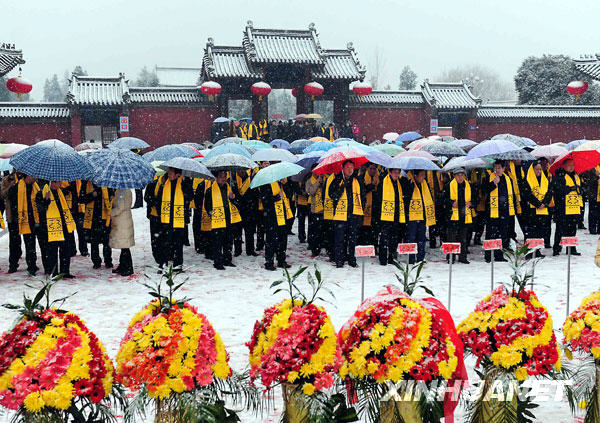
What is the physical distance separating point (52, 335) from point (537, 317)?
2.56 metres

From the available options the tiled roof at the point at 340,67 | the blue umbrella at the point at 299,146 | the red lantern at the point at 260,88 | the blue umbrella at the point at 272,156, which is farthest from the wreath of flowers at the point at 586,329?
the tiled roof at the point at 340,67

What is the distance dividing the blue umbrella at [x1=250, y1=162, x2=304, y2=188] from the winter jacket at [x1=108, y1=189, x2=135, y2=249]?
5.80 feet

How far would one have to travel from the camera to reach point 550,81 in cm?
3291

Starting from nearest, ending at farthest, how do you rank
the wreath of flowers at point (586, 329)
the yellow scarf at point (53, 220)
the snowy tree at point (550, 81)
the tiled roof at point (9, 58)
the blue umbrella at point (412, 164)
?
the wreath of flowers at point (586, 329) → the yellow scarf at point (53, 220) → the blue umbrella at point (412, 164) → the tiled roof at point (9, 58) → the snowy tree at point (550, 81)

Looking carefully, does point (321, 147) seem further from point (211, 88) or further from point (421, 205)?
point (211, 88)

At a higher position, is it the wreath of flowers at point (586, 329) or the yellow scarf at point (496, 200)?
the yellow scarf at point (496, 200)

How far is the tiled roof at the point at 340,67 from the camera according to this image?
2672 cm

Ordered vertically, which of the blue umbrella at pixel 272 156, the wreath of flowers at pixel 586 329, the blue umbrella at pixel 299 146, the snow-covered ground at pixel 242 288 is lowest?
the snow-covered ground at pixel 242 288

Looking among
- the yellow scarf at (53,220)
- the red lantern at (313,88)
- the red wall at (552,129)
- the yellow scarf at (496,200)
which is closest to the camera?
the yellow scarf at (53,220)

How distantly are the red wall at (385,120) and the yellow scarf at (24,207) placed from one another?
19.9 metres

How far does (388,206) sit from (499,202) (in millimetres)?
1744

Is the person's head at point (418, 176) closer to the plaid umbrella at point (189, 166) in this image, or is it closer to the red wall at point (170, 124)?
the plaid umbrella at point (189, 166)

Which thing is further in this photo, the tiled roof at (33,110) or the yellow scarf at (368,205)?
the tiled roof at (33,110)

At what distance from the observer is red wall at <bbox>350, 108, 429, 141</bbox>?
27734 millimetres
